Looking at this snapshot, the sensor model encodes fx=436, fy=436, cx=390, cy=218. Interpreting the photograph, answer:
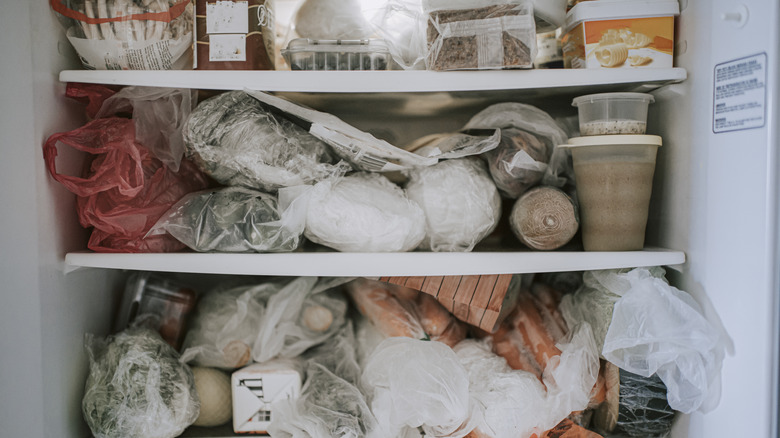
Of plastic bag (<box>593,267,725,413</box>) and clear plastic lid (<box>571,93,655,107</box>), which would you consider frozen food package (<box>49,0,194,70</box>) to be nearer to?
clear plastic lid (<box>571,93,655,107</box>)

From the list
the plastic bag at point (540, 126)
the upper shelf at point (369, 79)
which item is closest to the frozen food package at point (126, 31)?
the upper shelf at point (369, 79)

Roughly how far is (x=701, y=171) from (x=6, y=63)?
1.15 m

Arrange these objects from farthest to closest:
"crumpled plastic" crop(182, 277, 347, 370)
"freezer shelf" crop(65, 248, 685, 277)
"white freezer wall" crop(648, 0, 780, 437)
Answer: "crumpled plastic" crop(182, 277, 347, 370) → "freezer shelf" crop(65, 248, 685, 277) → "white freezer wall" crop(648, 0, 780, 437)

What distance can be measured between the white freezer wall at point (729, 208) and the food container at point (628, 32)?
0.13 feet

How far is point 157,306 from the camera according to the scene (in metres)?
0.93

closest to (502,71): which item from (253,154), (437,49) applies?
(437,49)

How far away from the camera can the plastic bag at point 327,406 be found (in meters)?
0.76

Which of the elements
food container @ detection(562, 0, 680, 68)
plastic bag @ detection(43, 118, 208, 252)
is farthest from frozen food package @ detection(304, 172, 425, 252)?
food container @ detection(562, 0, 680, 68)

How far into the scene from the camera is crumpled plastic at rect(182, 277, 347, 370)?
870 mm

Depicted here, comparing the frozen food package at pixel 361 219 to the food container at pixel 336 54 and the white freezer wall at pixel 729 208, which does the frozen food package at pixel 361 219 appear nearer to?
the food container at pixel 336 54

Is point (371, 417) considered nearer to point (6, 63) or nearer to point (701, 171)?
point (701, 171)

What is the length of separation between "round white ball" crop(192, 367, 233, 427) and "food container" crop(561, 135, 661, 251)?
2.47 feet

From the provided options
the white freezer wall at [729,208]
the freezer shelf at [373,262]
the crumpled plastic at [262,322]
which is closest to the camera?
the white freezer wall at [729,208]

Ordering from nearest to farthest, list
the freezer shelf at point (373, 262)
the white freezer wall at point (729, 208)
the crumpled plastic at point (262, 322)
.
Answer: the white freezer wall at point (729, 208)
the freezer shelf at point (373, 262)
the crumpled plastic at point (262, 322)
